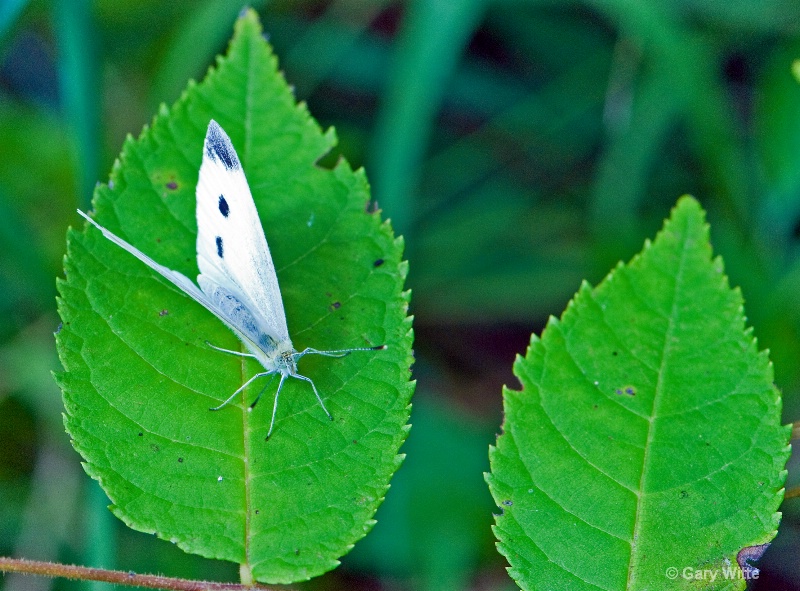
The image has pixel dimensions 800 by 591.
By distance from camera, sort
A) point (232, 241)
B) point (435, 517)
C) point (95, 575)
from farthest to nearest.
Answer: point (435, 517) < point (232, 241) < point (95, 575)

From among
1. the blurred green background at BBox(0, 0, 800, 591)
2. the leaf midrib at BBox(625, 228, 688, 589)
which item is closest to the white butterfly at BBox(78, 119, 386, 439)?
the leaf midrib at BBox(625, 228, 688, 589)

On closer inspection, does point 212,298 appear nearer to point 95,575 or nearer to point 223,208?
point 223,208

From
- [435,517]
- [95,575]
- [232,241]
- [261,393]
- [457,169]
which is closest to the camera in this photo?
[95,575]

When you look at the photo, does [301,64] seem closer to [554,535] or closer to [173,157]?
[173,157]

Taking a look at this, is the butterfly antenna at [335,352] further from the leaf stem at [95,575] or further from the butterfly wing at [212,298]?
the leaf stem at [95,575]

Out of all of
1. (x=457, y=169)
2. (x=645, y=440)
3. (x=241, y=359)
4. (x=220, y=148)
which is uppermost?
(x=457, y=169)

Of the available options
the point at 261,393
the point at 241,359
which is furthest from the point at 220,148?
the point at 261,393

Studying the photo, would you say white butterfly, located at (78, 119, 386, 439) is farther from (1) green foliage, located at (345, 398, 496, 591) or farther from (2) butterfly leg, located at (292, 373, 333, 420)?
(1) green foliage, located at (345, 398, 496, 591)
